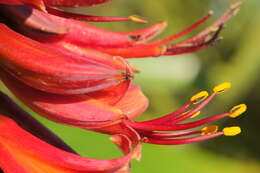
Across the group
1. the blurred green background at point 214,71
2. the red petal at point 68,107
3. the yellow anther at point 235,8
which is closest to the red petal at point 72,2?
the red petal at point 68,107

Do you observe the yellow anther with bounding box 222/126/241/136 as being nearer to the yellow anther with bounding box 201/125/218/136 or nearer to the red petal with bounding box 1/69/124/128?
the yellow anther with bounding box 201/125/218/136

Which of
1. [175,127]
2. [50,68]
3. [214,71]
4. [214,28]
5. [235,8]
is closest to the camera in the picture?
[50,68]

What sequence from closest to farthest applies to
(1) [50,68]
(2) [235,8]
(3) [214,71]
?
(1) [50,68], (2) [235,8], (3) [214,71]

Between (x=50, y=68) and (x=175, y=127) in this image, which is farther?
(x=175, y=127)

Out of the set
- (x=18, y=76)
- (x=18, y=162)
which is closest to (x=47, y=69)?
(x=18, y=76)

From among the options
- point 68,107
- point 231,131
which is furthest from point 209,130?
point 68,107

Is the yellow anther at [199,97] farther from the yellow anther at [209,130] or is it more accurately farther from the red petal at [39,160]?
the red petal at [39,160]

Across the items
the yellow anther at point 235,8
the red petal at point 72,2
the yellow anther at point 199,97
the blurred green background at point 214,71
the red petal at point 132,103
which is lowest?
the red petal at point 132,103

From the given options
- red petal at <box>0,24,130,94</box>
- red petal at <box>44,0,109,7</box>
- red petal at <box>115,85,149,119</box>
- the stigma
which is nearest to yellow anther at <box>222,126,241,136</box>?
the stigma

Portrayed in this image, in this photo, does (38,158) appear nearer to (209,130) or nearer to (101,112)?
(101,112)

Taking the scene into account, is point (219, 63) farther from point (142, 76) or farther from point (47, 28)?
point (47, 28)

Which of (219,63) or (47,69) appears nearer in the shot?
(47,69)
